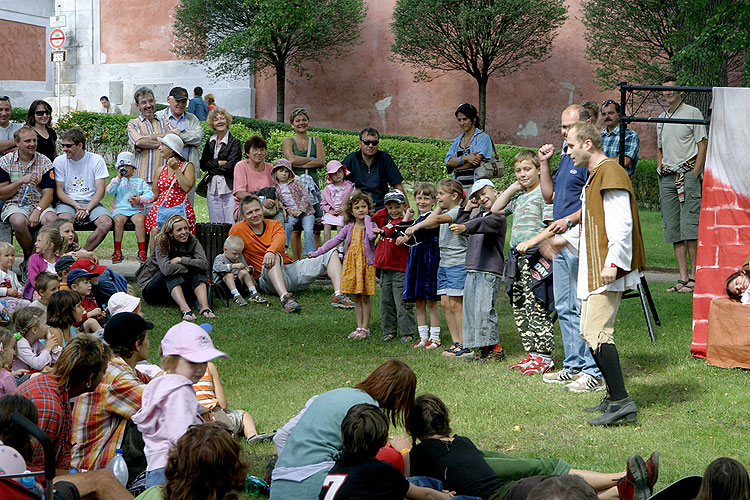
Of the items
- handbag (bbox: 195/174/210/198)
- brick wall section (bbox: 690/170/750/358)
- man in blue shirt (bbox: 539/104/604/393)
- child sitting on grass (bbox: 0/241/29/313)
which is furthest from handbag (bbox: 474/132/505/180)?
child sitting on grass (bbox: 0/241/29/313)

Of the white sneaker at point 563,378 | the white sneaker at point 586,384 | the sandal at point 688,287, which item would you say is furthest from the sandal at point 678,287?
the white sneaker at point 586,384

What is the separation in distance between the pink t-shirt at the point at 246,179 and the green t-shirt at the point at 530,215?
4545 millimetres

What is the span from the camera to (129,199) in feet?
37.6

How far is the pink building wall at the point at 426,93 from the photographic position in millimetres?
27500

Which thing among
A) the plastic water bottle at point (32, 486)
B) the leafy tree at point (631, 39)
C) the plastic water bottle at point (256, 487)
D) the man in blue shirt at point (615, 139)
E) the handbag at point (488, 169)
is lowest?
the plastic water bottle at point (256, 487)

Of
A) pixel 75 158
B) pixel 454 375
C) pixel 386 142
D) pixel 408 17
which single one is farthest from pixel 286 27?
pixel 454 375

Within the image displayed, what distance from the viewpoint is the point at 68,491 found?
423 cm

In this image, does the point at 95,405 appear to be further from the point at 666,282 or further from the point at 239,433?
the point at 666,282

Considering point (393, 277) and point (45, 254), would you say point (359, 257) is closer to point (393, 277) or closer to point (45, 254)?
point (393, 277)

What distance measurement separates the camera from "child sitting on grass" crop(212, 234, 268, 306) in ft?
35.6

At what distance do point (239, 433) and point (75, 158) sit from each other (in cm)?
621

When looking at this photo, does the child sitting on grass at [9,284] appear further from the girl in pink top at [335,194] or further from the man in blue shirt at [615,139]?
the man in blue shirt at [615,139]

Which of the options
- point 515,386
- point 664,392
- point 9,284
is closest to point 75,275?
point 9,284

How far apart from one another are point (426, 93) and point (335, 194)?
17.8 metres
